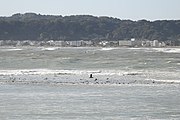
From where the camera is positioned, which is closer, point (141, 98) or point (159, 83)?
point (141, 98)

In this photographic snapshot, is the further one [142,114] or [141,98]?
[141,98]

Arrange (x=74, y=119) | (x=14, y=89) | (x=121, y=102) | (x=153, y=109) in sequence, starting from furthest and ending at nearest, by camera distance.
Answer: (x=14, y=89), (x=121, y=102), (x=153, y=109), (x=74, y=119)

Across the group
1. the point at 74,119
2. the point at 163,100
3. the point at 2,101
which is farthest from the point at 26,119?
the point at 163,100

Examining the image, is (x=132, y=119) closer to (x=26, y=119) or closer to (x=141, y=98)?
(x=26, y=119)

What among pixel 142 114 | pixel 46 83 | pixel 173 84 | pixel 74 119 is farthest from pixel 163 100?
pixel 46 83

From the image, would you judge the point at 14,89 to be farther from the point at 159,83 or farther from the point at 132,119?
the point at 132,119

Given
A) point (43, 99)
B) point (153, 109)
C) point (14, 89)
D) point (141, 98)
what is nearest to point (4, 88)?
point (14, 89)

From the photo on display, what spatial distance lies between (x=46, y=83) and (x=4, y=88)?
11.7ft

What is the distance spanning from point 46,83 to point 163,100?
1035 cm

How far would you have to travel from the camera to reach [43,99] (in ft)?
72.0

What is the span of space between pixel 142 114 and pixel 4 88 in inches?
432

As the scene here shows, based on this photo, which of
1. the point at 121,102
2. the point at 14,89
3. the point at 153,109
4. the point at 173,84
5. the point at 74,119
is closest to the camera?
the point at 74,119

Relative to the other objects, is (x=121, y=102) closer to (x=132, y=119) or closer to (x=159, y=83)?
(x=132, y=119)

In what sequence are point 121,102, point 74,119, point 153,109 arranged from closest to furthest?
point 74,119 < point 153,109 < point 121,102
